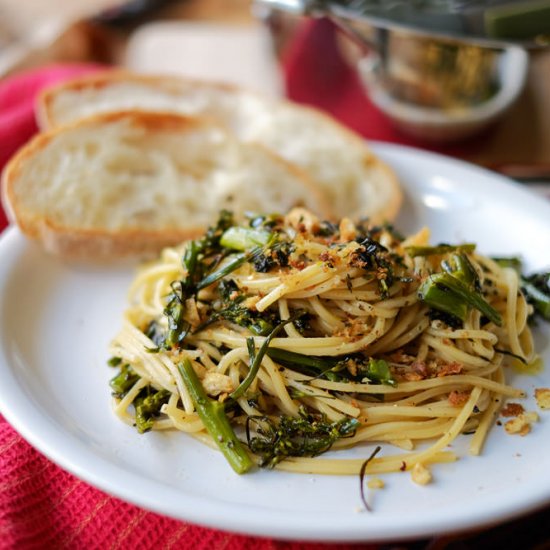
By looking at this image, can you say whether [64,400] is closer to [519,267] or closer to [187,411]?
[187,411]

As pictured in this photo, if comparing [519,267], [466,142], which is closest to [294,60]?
[466,142]

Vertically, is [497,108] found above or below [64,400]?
below

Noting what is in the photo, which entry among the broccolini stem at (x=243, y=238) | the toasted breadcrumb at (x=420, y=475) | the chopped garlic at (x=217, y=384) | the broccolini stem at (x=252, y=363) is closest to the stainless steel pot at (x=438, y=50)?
the broccolini stem at (x=243, y=238)

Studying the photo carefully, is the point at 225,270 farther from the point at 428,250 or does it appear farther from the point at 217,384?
the point at 428,250

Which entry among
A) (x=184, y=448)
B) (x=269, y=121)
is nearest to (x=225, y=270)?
(x=184, y=448)

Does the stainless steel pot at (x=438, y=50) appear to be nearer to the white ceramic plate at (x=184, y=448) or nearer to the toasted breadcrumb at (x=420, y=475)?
the white ceramic plate at (x=184, y=448)

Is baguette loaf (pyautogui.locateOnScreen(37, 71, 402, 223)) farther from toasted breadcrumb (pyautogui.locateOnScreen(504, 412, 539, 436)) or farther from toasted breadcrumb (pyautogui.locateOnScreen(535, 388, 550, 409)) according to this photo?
toasted breadcrumb (pyautogui.locateOnScreen(504, 412, 539, 436))
